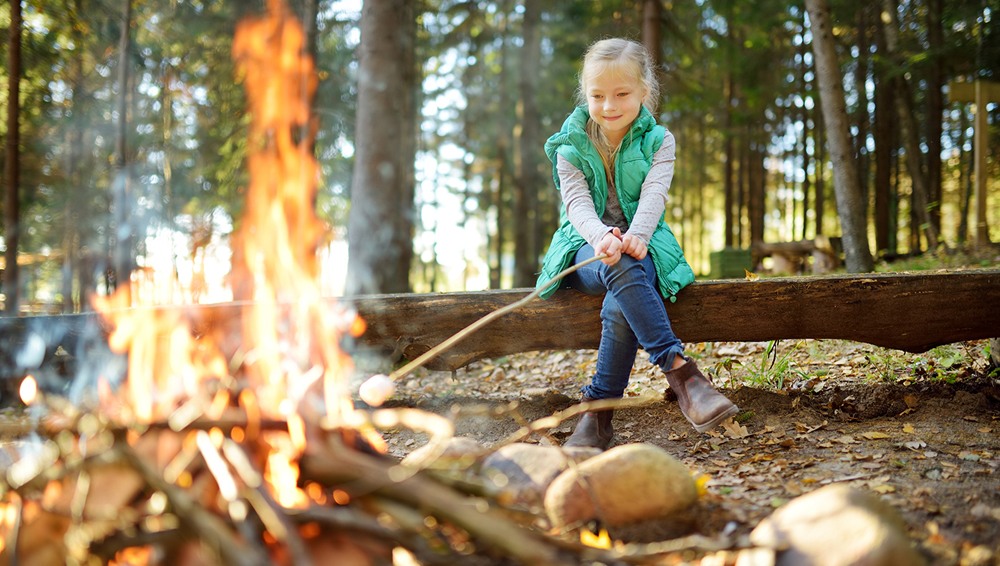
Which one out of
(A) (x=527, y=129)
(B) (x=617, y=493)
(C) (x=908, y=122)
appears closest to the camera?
(B) (x=617, y=493)

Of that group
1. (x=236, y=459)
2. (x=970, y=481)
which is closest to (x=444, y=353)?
(x=236, y=459)

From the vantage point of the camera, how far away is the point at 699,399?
305 cm

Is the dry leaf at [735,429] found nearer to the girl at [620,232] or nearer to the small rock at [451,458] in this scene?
the girl at [620,232]

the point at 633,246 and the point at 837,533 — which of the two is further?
the point at 633,246

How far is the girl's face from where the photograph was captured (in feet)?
11.7

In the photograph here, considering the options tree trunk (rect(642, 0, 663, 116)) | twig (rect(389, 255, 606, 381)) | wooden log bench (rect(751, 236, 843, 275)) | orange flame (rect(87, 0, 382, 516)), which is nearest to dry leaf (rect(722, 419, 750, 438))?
twig (rect(389, 255, 606, 381))

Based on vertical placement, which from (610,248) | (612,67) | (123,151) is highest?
(123,151)

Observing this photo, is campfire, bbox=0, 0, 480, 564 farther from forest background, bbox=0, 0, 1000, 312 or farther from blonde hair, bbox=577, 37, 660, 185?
forest background, bbox=0, 0, 1000, 312

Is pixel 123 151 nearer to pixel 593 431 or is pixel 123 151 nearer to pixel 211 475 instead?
pixel 593 431

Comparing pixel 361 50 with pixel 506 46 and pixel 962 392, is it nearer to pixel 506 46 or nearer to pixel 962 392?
pixel 962 392

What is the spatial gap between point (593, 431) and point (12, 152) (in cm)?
931

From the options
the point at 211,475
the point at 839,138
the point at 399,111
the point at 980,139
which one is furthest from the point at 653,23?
the point at 211,475

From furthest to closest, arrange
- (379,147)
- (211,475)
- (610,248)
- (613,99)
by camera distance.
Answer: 1. (379,147)
2. (613,99)
3. (610,248)
4. (211,475)

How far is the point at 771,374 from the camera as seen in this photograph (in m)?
4.48
